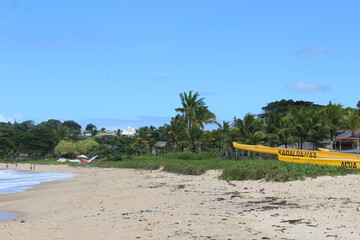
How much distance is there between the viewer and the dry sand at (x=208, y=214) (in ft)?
28.5

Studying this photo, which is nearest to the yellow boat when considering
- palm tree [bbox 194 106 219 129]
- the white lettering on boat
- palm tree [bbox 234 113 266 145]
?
the white lettering on boat

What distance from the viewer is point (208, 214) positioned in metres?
11.0

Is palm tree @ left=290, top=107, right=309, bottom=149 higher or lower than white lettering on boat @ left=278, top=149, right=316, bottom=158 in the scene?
higher

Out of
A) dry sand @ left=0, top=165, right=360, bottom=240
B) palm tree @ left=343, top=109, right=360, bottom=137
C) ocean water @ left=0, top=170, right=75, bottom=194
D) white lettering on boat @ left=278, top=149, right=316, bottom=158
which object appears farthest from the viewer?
palm tree @ left=343, top=109, right=360, bottom=137

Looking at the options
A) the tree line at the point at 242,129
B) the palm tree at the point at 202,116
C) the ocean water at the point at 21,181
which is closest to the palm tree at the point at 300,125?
the tree line at the point at 242,129

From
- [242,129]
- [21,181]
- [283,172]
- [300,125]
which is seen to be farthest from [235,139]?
[283,172]

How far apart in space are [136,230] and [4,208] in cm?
→ 915

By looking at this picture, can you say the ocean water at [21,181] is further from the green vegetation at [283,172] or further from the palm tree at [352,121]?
the palm tree at [352,121]

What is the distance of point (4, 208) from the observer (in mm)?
16328

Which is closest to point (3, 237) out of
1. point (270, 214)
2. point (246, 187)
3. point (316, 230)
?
point (270, 214)

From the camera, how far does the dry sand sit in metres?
8.69

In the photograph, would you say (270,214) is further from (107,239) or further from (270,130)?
(270,130)

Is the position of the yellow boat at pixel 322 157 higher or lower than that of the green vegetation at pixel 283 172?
higher

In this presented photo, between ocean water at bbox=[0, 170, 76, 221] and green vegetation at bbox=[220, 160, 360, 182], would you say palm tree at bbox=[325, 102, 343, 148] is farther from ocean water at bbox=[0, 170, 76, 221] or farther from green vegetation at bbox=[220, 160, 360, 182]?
ocean water at bbox=[0, 170, 76, 221]
